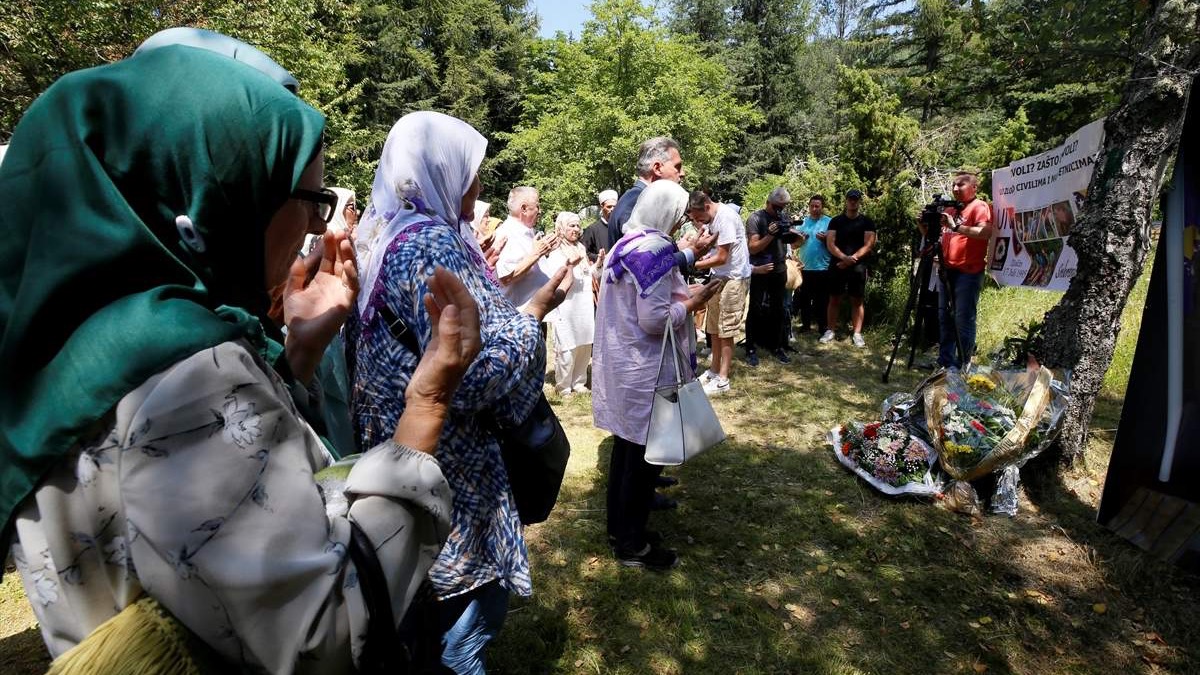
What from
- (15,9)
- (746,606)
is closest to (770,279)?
(746,606)

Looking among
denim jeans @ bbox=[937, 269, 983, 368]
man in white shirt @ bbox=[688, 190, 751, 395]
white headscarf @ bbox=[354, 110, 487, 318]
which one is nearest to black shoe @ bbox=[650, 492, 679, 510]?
man in white shirt @ bbox=[688, 190, 751, 395]

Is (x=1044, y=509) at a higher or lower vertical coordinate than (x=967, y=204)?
lower

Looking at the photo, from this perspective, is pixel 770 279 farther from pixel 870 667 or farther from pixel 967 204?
pixel 870 667

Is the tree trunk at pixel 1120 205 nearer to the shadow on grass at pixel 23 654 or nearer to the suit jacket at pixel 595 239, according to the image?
the suit jacket at pixel 595 239

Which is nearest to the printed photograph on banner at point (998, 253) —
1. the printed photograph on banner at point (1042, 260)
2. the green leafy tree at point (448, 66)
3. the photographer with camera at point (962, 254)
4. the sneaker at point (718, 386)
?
the photographer with camera at point (962, 254)

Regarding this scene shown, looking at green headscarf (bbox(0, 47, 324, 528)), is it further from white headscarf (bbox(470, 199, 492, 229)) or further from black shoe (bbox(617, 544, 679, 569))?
white headscarf (bbox(470, 199, 492, 229))

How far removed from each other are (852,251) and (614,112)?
16993 millimetres

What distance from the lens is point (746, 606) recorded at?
9.88ft

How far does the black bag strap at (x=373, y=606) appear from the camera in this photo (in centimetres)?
92

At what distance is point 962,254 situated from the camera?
5.79 m

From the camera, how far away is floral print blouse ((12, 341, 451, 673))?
2.48ft

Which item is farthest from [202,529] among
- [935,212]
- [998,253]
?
[998,253]

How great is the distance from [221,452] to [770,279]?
6.71 m

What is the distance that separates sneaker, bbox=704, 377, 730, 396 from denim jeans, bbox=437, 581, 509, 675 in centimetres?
459
